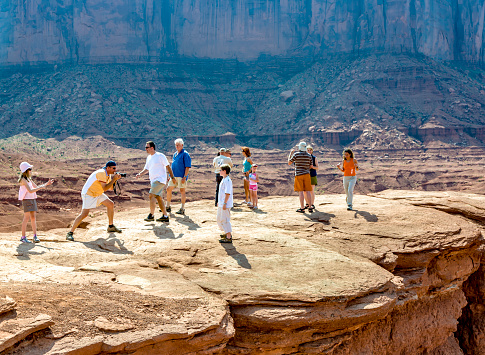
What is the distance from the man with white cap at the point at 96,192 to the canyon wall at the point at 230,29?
239ft

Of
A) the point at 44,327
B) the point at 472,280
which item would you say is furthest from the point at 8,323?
the point at 472,280

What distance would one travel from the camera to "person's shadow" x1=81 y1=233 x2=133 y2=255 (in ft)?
26.5

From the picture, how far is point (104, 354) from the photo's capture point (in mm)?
5105

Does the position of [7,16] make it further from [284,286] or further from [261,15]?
[284,286]

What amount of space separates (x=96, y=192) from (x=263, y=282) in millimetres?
3787

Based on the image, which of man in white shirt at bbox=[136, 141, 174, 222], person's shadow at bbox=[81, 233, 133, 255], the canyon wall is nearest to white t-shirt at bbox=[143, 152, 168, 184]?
man in white shirt at bbox=[136, 141, 174, 222]

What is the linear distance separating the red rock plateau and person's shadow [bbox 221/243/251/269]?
2 cm

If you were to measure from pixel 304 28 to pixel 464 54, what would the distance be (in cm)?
2895

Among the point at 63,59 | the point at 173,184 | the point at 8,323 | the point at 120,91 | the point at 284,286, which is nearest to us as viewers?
the point at 8,323

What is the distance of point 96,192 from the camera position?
28.5 feet

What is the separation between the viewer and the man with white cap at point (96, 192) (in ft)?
28.2

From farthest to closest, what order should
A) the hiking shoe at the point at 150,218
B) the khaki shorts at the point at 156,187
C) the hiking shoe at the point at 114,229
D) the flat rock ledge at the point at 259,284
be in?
the hiking shoe at the point at 150,218
the khaki shorts at the point at 156,187
the hiking shoe at the point at 114,229
the flat rock ledge at the point at 259,284

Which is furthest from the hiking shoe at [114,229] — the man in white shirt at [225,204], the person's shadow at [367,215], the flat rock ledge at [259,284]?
the person's shadow at [367,215]

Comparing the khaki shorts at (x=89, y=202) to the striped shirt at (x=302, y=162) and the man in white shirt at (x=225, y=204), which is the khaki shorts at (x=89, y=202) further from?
the striped shirt at (x=302, y=162)
